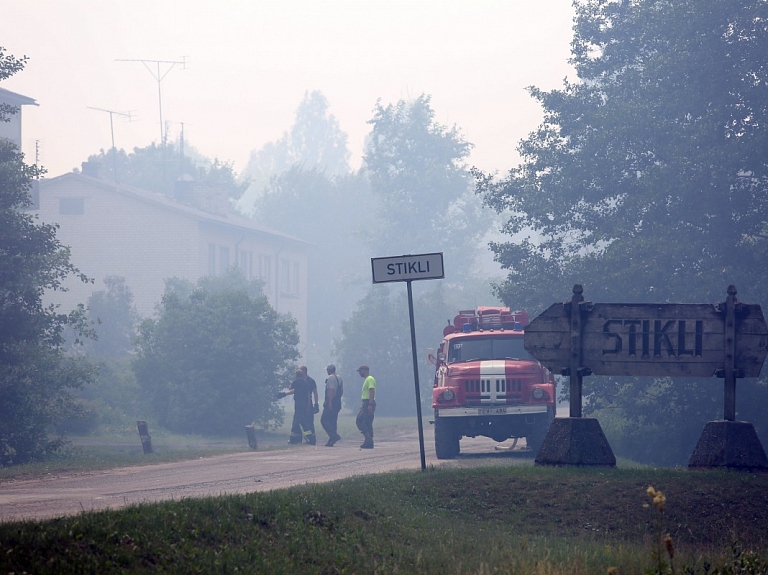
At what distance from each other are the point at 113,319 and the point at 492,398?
1468 inches

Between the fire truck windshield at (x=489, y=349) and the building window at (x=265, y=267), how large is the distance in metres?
50.4

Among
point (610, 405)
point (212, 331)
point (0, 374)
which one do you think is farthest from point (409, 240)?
point (0, 374)

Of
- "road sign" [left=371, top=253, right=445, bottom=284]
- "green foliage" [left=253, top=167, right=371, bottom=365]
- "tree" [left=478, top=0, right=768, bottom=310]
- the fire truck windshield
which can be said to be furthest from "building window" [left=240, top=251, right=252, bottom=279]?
"road sign" [left=371, top=253, right=445, bottom=284]

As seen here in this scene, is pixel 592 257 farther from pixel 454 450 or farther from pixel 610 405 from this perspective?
pixel 454 450

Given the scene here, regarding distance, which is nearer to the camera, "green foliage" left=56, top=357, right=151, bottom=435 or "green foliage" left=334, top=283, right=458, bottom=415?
"green foliage" left=56, top=357, right=151, bottom=435

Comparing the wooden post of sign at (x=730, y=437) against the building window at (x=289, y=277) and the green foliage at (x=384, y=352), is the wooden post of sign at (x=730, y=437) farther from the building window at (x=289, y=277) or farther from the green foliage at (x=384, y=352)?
the building window at (x=289, y=277)

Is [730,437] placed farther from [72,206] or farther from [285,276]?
[285,276]

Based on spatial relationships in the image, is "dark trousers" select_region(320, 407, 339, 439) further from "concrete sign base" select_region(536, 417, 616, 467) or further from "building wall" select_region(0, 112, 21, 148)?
"building wall" select_region(0, 112, 21, 148)

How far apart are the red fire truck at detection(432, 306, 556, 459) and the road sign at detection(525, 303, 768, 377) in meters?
7.00

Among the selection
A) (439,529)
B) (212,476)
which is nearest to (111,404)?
(212,476)

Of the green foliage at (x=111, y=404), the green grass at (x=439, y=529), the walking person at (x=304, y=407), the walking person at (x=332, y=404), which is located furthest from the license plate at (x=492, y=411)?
the green foliage at (x=111, y=404)

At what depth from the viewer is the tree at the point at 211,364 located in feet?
→ 122

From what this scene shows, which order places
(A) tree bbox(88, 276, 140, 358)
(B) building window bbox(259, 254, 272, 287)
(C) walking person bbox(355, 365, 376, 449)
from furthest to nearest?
(B) building window bbox(259, 254, 272, 287)
(A) tree bbox(88, 276, 140, 358)
(C) walking person bbox(355, 365, 376, 449)

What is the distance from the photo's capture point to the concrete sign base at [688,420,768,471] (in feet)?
47.5
